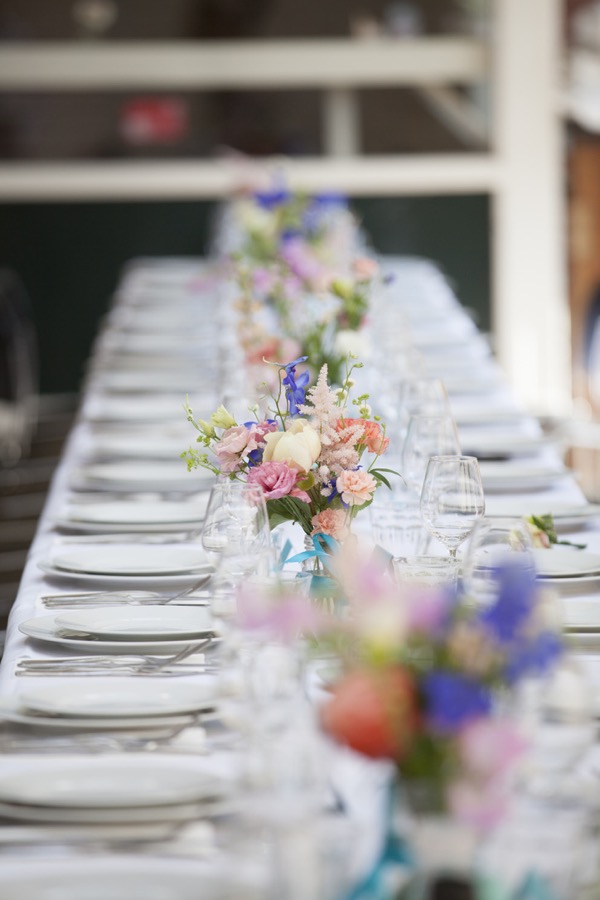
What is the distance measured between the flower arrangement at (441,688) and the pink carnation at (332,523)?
748 mm

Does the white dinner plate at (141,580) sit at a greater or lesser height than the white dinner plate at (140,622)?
greater

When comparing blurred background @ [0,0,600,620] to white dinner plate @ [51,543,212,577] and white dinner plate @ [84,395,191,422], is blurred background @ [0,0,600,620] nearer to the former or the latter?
white dinner plate @ [84,395,191,422]

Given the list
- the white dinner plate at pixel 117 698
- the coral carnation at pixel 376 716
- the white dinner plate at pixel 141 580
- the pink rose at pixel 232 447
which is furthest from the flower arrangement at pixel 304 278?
the coral carnation at pixel 376 716

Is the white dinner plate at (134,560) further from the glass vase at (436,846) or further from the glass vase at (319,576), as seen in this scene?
the glass vase at (436,846)

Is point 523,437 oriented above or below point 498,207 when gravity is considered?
below

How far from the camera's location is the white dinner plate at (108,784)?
4.16ft

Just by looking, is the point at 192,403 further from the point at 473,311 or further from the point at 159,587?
the point at 473,311

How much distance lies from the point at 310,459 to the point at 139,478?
1.01m

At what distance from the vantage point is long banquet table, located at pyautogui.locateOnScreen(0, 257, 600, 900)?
1.04 metres

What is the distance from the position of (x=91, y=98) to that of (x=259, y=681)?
6.76 m

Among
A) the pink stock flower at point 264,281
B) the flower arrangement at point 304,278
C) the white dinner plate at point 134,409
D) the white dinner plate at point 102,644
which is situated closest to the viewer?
the white dinner plate at point 102,644

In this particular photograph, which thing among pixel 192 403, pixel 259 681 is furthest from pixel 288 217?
pixel 259 681

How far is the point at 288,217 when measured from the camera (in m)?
4.74

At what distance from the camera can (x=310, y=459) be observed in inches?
68.7
